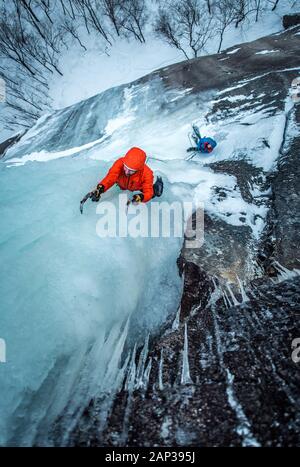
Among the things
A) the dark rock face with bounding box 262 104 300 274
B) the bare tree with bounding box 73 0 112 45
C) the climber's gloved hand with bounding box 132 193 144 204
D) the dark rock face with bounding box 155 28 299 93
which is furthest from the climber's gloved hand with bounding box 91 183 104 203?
the bare tree with bounding box 73 0 112 45

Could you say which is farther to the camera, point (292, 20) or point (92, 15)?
point (92, 15)

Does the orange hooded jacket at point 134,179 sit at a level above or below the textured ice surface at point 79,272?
above

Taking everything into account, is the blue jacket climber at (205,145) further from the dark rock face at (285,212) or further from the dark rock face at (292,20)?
the dark rock face at (292,20)

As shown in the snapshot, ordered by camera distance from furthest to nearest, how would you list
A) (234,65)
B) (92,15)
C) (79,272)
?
(92,15)
(234,65)
(79,272)

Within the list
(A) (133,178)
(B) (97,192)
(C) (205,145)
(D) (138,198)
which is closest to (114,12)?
(C) (205,145)

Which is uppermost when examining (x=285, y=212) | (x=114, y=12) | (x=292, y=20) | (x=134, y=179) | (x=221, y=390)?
(x=114, y=12)

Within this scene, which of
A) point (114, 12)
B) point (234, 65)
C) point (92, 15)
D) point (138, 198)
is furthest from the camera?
point (92, 15)

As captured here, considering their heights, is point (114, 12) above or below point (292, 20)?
above

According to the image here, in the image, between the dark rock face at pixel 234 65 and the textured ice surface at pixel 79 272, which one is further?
the dark rock face at pixel 234 65

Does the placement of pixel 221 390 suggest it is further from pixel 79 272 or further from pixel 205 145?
pixel 205 145

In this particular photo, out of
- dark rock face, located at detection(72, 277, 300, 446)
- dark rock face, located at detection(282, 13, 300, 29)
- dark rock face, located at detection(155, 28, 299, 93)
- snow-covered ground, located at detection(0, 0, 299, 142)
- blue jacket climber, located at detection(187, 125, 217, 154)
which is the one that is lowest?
dark rock face, located at detection(72, 277, 300, 446)

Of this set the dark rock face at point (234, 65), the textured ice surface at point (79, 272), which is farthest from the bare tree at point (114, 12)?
the textured ice surface at point (79, 272)

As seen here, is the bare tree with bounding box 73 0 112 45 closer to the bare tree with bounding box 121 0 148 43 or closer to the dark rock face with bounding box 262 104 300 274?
the bare tree with bounding box 121 0 148 43
